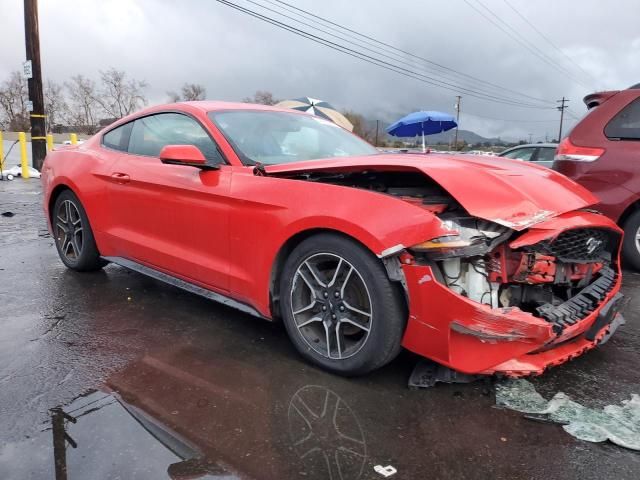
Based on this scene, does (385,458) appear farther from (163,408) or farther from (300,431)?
(163,408)

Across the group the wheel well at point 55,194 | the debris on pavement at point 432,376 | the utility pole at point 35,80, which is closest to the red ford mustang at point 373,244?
the debris on pavement at point 432,376

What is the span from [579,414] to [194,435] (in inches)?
70.2

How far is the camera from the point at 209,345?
9.99ft

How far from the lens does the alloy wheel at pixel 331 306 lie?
2.51 meters

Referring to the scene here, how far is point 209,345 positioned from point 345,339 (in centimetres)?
92

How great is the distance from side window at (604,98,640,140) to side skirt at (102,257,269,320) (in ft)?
12.5

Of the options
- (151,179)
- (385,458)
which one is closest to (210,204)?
(151,179)

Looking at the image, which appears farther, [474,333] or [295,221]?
[295,221]

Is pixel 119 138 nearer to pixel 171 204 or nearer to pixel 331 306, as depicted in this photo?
pixel 171 204

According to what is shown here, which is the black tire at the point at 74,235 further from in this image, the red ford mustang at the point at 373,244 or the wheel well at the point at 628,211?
the wheel well at the point at 628,211

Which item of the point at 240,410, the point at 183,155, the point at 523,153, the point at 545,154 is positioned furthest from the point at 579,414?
the point at 523,153

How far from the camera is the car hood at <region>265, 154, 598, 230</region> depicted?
2.33 metres

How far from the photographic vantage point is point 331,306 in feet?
8.55

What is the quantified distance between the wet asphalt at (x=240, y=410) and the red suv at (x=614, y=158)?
4.77 feet
